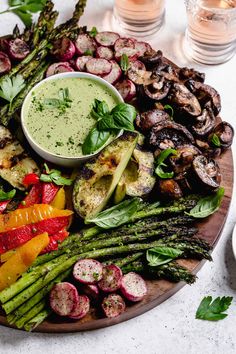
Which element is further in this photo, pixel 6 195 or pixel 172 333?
pixel 6 195

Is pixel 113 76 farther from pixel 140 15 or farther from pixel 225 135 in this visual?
pixel 225 135

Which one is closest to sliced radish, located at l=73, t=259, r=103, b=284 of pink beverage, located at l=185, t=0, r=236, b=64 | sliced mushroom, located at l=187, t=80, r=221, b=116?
sliced mushroom, located at l=187, t=80, r=221, b=116

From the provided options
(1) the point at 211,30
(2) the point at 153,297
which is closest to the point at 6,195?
(2) the point at 153,297

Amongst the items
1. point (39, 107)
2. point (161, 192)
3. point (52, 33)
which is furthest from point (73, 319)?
point (52, 33)

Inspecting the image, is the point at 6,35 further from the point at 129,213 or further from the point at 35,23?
the point at 129,213

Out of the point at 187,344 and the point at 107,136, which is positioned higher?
the point at 107,136

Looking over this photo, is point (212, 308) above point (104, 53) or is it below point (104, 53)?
below
